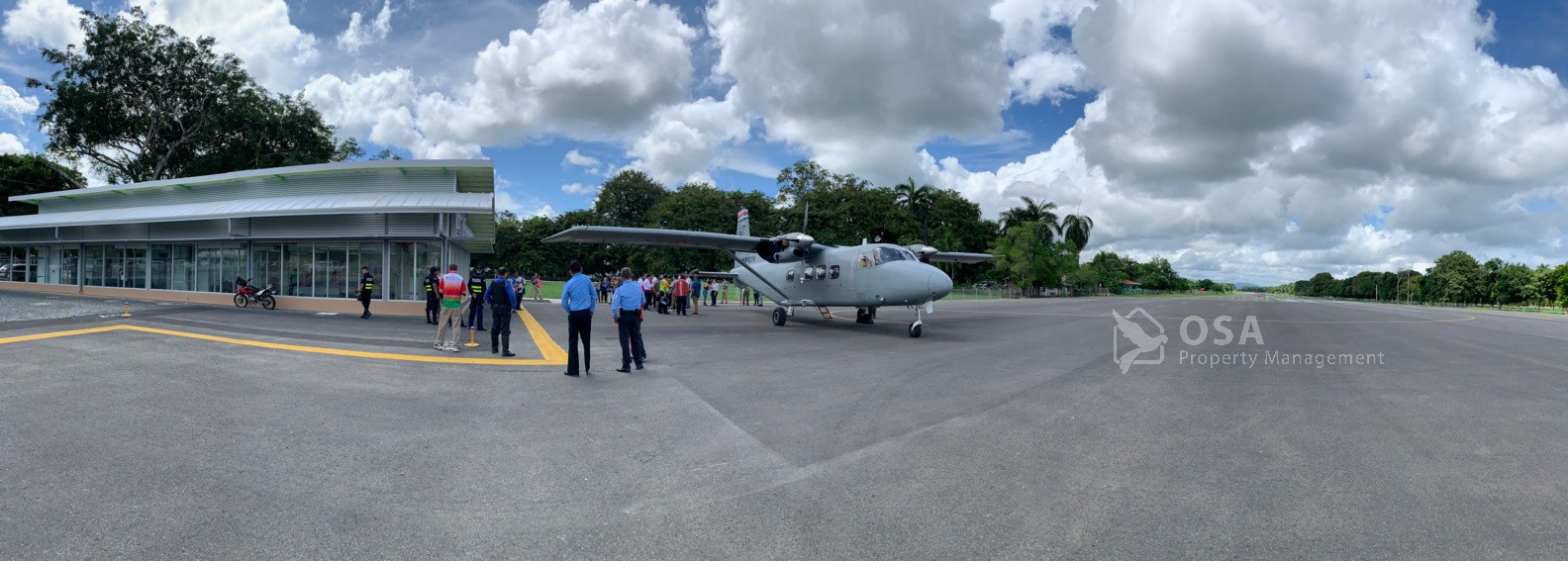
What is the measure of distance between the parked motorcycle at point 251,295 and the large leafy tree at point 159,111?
101 ft

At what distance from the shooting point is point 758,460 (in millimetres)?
4918

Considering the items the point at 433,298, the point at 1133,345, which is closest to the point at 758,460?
the point at 1133,345

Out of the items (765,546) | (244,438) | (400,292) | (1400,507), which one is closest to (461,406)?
(244,438)

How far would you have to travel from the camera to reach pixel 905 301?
15.6 meters

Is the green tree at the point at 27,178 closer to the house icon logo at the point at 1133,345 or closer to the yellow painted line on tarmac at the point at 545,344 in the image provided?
the yellow painted line on tarmac at the point at 545,344

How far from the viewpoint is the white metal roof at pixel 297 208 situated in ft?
60.2

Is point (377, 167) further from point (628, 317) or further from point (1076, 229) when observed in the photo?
point (1076, 229)

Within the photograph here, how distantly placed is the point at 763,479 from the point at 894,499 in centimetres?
95

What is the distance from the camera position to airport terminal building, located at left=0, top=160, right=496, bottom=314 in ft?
64.8

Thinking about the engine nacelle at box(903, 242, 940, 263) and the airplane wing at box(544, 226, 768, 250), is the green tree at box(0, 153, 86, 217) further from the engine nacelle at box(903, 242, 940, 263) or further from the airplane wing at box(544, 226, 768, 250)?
the engine nacelle at box(903, 242, 940, 263)

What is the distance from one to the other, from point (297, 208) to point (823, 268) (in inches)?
645

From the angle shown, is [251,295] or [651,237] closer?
[651,237]

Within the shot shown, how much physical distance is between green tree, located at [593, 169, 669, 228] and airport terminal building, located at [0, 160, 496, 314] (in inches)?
1576

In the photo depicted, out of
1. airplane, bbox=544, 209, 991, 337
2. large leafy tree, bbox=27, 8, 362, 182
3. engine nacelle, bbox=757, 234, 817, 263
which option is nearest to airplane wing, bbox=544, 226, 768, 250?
airplane, bbox=544, 209, 991, 337
